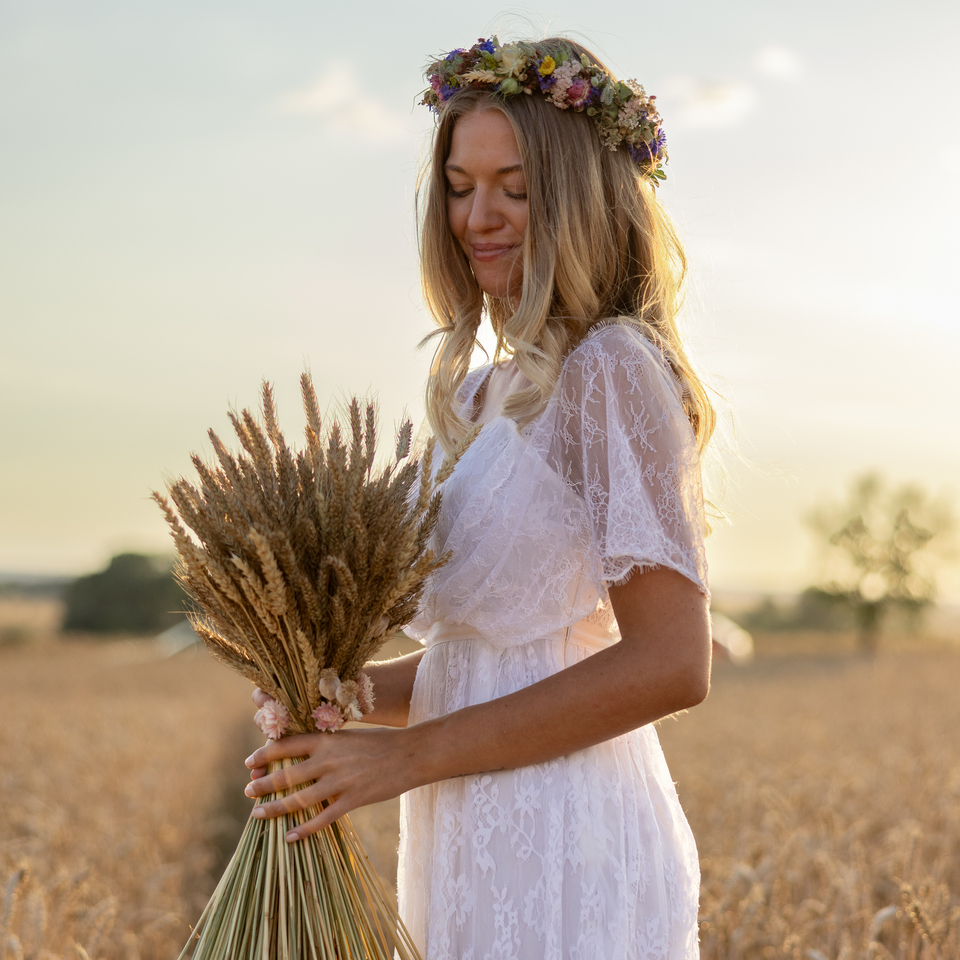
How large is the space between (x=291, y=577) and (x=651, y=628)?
594 mm

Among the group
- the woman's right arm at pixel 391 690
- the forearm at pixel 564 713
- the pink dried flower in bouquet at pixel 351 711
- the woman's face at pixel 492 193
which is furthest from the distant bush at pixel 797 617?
the pink dried flower in bouquet at pixel 351 711

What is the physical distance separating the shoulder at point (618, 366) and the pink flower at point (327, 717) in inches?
27.3

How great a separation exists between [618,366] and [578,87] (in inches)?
25.9

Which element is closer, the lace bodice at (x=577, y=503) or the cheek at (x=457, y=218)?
the lace bodice at (x=577, y=503)

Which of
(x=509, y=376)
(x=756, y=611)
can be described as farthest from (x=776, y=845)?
(x=756, y=611)

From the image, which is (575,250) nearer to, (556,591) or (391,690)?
(556,591)

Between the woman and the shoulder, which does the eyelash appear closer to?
the woman

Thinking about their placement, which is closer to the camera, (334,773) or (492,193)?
(334,773)

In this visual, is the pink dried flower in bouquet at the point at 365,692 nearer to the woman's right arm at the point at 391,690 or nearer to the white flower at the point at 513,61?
the woman's right arm at the point at 391,690

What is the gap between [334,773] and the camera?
5.08ft

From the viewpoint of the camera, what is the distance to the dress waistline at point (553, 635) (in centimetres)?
183

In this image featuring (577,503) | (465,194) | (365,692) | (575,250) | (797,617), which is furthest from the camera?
(797,617)

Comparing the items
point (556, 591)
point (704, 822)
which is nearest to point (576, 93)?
point (556, 591)

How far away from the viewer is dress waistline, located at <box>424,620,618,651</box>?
6.02 ft
